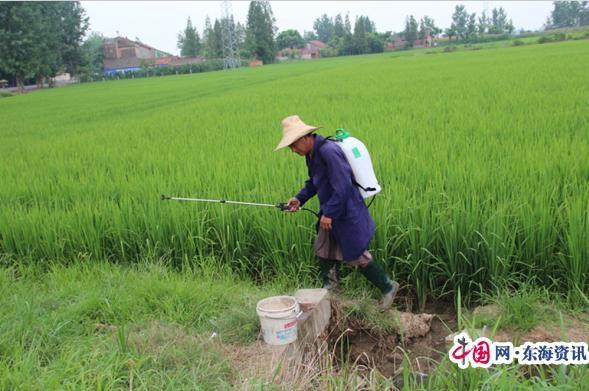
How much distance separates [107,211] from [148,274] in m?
1.00

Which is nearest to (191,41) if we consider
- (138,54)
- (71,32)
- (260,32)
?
(138,54)

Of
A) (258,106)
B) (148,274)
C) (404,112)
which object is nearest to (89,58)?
(258,106)

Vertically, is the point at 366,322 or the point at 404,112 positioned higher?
the point at 404,112

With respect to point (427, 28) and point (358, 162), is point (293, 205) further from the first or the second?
point (427, 28)

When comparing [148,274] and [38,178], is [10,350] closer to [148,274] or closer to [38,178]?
[148,274]

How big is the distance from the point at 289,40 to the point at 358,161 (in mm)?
82664

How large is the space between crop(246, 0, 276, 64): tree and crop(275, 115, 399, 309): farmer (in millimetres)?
58833

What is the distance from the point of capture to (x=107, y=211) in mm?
3791

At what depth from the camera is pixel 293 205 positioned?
2.85m

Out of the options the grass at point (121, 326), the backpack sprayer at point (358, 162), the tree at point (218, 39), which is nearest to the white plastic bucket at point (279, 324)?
the grass at point (121, 326)

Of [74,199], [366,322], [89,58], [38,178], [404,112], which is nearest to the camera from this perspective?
[366,322]

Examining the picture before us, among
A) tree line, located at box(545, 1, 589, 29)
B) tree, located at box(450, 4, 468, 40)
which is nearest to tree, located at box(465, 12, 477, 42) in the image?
tree, located at box(450, 4, 468, 40)

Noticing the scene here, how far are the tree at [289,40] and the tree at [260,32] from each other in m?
19.9

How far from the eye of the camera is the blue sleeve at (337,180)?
2527 mm
